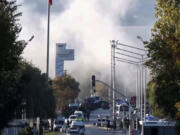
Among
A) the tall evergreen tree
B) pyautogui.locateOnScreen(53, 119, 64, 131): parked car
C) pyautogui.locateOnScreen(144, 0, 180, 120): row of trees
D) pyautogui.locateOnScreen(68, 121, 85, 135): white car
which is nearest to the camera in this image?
the tall evergreen tree

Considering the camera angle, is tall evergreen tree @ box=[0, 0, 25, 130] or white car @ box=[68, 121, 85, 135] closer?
tall evergreen tree @ box=[0, 0, 25, 130]

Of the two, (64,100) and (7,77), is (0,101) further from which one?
(64,100)

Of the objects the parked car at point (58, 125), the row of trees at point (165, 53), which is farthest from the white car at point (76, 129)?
the row of trees at point (165, 53)

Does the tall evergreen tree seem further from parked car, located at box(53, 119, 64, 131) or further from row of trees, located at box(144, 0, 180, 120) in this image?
parked car, located at box(53, 119, 64, 131)

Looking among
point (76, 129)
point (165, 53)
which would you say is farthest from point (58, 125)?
point (165, 53)

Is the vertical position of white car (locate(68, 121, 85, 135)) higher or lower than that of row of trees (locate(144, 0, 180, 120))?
lower

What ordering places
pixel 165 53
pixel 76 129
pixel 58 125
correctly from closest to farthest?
pixel 165 53, pixel 76 129, pixel 58 125

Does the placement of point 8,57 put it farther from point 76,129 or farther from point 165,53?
point 76,129

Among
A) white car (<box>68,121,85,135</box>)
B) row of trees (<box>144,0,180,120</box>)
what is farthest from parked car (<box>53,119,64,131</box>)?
row of trees (<box>144,0,180,120</box>)

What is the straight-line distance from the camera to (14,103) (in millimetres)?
37125

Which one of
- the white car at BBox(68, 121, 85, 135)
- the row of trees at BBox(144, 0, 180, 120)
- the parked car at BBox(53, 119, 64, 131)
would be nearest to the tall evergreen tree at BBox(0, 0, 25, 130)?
the row of trees at BBox(144, 0, 180, 120)

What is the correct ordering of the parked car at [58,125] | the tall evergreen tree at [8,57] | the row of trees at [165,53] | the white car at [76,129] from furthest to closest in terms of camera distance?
the parked car at [58,125]
the white car at [76,129]
the row of trees at [165,53]
the tall evergreen tree at [8,57]

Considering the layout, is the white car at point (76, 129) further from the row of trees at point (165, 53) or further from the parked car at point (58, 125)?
the row of trees at point (165, 53)

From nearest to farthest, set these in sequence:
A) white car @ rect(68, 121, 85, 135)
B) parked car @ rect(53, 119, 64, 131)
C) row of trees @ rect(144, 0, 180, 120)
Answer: row of trees @ rect(144, 0, 180, 120)
white car @ rect(68, 121, 85, 135)
parked car @ rect(53, 119, 64, 131)
